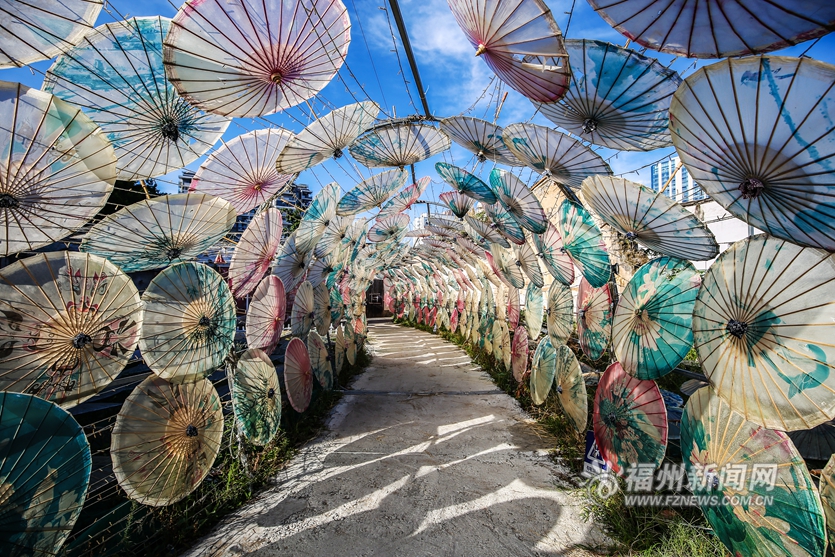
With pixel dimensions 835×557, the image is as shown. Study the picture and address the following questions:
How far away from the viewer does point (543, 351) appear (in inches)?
221

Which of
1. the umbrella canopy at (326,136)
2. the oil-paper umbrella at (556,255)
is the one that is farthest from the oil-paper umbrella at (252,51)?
the oil-paper umbrella at (556,255)

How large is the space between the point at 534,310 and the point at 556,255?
1.53 m

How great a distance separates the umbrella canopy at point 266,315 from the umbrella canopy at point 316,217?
2.90ft

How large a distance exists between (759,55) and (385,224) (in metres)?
7.43

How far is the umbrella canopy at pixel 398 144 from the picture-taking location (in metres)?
4.69

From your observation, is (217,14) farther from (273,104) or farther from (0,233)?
(0,233)

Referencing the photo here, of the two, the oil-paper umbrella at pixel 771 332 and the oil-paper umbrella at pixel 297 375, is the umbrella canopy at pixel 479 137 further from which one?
the oil-paper umbrella at pixel 297 375

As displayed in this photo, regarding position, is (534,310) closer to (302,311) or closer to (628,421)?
(628,421)

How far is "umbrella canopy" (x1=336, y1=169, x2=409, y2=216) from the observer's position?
5629mm

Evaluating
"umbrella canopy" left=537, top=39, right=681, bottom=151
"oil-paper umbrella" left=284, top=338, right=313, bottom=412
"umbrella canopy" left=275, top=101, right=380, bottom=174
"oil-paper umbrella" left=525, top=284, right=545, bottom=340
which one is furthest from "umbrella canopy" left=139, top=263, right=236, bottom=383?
"oil-paper umbrella" left=525, top=284, right=545, bottom=340

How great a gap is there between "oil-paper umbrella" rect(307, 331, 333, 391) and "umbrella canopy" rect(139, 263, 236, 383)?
9.28 feet

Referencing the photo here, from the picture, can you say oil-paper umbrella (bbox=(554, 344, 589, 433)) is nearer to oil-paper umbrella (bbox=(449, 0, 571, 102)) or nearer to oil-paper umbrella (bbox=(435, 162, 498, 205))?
oil-paper umbrella (bbox=(435, 162, 498, 205))

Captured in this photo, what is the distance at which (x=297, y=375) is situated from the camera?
5.39 meters

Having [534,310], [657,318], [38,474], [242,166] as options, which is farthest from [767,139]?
[534,310]
